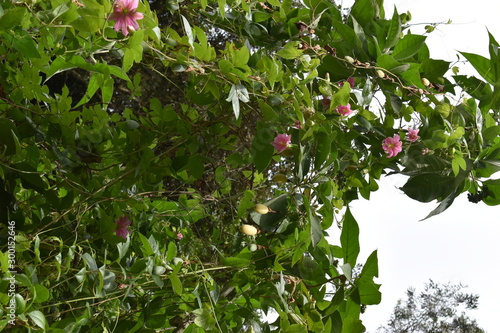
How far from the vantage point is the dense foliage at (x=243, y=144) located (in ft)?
2.39

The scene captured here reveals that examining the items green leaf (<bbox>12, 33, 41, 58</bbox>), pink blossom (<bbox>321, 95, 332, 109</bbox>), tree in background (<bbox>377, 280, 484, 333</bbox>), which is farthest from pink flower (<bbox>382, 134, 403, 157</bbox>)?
tree in background (<bbox>377, 280, 484, 333</bbox>)

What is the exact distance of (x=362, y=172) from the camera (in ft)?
2.97

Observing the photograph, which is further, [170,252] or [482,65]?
[482,65]

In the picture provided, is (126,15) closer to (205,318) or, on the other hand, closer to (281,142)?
(281,142)

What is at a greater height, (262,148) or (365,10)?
(365,10)

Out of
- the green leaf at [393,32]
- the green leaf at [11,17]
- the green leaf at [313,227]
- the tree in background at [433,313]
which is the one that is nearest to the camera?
the green leaf at [11,17]

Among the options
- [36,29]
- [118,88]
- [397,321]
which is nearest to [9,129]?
[36,29]

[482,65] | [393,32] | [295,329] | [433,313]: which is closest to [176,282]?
[295,329]

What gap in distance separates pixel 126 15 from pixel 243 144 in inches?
12.1

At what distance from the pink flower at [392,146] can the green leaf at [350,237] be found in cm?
13

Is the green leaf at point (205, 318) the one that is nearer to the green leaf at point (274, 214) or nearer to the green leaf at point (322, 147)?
the green leaf at point (274, 214)

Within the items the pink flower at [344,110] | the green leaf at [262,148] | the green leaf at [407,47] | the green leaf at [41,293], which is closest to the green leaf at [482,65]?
the green leaf at [407,47]

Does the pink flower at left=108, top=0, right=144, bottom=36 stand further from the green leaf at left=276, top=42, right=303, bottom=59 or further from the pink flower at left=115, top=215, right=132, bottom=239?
the pink flower at left=115, top=215, right=132, bottom=239

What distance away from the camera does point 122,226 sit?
929 millimetres
